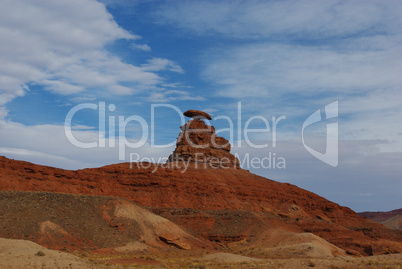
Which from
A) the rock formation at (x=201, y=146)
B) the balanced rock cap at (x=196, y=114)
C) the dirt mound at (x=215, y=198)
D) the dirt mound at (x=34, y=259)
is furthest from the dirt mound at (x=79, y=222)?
the balanced rock cap at (x=196, y=114)

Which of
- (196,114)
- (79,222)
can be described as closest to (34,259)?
(79,222)

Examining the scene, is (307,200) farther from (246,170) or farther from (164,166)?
(164,166)

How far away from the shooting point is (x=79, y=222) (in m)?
33.9

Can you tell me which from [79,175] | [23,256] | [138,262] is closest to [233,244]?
[138,262]

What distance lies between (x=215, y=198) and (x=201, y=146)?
17.3 m

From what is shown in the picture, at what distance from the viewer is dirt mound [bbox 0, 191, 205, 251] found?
30375 millimetres

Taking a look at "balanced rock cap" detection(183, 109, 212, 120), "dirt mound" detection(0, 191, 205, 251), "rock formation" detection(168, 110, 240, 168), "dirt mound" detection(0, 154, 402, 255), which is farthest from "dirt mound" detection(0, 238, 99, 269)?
"balanced rock cap" detection(183, 109, 212, 120)

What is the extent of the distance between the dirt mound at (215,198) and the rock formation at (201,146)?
4282mm

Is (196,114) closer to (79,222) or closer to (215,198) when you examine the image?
(215,198)

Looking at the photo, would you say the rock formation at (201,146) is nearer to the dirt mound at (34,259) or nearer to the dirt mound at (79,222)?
the dirt mound at (79,222)

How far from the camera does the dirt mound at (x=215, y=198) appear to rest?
4350cm

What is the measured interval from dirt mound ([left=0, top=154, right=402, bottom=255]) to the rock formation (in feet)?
14.0

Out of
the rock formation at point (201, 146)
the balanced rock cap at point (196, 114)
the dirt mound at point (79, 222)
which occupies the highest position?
the balanced rock cap at point (196, 114)

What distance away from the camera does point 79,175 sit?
47.5 metres
